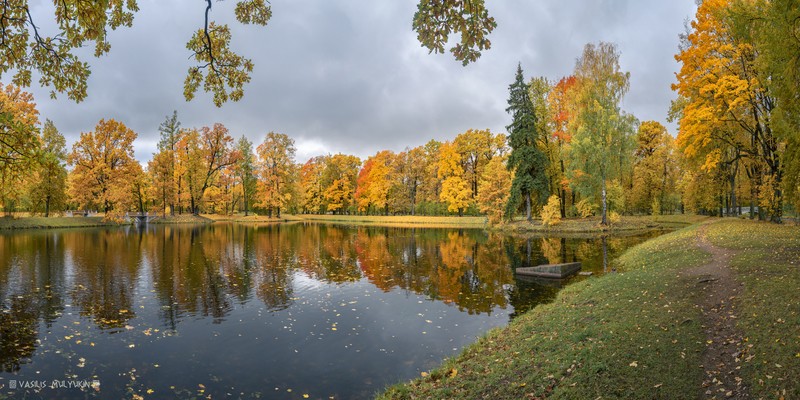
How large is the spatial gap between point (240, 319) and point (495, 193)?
37914 millimetres

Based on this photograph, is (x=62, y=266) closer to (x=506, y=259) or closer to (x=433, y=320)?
(x=433, y=320)

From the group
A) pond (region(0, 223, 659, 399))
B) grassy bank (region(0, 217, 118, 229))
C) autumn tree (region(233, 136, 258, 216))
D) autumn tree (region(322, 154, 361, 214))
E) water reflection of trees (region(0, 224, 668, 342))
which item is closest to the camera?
pond (region(0, 223, 659, 399))

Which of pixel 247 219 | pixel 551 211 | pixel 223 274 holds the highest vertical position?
pixel 551 211

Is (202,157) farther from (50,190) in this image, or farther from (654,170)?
(654,170)

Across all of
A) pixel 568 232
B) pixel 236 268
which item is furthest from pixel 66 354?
pixel 568 232

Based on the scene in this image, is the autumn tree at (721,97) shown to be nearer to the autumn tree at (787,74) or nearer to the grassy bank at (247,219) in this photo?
the autumn tree at (787,74)

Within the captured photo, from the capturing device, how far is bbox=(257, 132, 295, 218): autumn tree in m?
65.1

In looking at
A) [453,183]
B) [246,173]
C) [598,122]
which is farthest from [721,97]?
[246,173]

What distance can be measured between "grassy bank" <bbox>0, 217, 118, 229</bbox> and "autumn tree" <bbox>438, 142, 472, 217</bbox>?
148ft

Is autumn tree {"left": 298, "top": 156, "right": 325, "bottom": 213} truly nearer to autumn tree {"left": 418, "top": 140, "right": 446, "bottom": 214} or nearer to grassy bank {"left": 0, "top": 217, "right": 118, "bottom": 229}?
autumn tree {"left": 418, "top": 140, "right": 446, "bottom": 214}

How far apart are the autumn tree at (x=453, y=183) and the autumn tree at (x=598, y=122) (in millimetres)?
18321

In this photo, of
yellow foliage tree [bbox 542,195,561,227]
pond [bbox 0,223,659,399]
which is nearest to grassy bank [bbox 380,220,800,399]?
pond [bbox 0,223,659,399]

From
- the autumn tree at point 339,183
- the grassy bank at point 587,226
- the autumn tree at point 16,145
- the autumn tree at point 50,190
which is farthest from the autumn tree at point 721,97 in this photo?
the autumn tree at point 339,183

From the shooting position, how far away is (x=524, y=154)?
141ft
